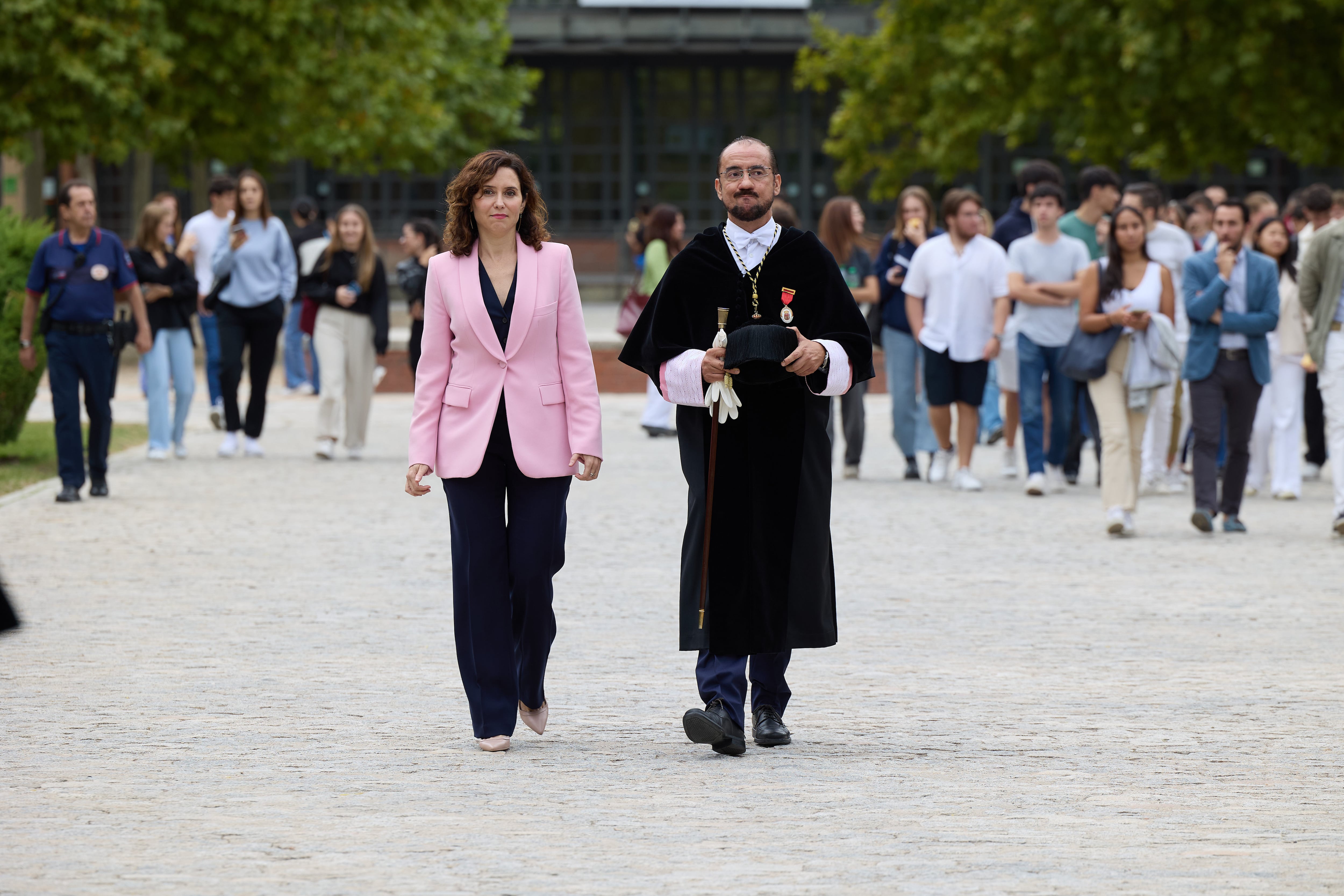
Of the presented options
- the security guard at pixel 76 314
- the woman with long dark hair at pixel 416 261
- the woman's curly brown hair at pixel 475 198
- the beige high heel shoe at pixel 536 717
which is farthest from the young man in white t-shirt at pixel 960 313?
the beige high heel shoe at pixel 536 717

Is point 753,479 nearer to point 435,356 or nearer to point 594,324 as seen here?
point 435,356

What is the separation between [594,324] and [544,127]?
618 inches

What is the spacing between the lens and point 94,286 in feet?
43.2

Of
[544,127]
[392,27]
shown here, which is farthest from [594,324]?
[544,127]

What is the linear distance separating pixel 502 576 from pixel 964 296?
8194 mm

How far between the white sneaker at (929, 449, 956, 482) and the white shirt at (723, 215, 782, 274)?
860 centimetres

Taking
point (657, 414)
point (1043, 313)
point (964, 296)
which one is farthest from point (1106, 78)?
point (1043, 313)

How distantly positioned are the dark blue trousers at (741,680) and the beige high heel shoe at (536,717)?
512 millimetres

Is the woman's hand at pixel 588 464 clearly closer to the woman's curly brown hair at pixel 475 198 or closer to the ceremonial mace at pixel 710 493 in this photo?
the ceremonial mace at pixel 710 493

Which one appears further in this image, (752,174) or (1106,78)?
(1106,78)

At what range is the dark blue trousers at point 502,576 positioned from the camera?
21.7 feet

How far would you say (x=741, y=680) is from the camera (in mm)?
6574

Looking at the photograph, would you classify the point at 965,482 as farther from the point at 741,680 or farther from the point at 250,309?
the point at 741,680

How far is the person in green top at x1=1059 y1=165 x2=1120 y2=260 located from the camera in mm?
14922
